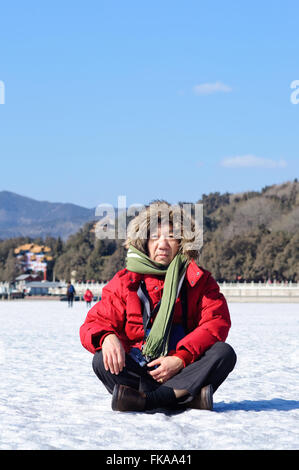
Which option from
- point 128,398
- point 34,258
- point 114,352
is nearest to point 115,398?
point 128,398

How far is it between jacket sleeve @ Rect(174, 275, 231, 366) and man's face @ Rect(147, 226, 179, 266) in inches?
13.1

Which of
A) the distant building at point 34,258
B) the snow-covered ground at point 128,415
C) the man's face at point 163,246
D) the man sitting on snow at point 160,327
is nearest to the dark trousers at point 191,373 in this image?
the man sitting on snow at point 160,327

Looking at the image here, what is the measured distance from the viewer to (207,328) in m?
5.42

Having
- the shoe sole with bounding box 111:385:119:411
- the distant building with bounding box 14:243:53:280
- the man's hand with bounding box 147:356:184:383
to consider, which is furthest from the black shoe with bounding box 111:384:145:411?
the distant building with bounding box 14:243:53:280

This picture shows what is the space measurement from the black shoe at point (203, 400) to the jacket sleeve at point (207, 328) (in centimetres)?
27

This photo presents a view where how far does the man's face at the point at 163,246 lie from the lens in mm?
5551

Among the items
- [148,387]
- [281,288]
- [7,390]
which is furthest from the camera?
[281,288]

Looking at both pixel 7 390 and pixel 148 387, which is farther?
pixel 7 390

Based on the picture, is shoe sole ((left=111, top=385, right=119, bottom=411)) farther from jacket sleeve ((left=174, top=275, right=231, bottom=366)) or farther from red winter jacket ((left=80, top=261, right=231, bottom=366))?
jacket sleeve ((left=174, top=275, right=231, bottom=366))

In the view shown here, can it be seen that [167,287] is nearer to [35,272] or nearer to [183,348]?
[183,348]

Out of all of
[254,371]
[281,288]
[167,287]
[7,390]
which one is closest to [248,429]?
[167,287]

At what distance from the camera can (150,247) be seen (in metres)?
5.61

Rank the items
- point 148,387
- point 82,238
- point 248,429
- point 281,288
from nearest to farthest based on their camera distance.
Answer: point 248,429
point 148,387
point 281,288
point 82,238
